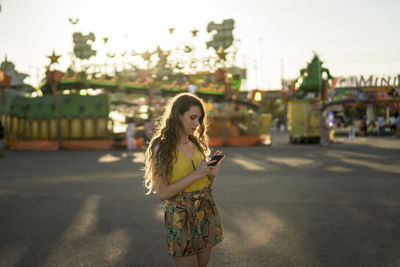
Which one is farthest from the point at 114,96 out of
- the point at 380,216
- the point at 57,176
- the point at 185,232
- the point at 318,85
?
the point at 185,232

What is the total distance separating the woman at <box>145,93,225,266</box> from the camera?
2.52 metres

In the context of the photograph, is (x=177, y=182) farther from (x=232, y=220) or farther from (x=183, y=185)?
(x=232, y=220)

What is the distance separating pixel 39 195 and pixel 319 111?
767 inches

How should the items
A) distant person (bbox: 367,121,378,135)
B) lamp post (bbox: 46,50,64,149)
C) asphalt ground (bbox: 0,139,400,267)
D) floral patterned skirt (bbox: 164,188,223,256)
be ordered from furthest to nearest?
distant person (bbox: 367,121,378,135) → lamp post (bbox: 46,50,64,149) → asphalt ground (bbox: 0,139,400,267) → floral patterned skirt (bbox: 164,188,223,256)

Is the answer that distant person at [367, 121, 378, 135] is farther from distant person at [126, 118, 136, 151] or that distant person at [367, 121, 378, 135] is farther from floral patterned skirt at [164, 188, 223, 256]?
floral patterned skirt at [164, 188, 223, 256]

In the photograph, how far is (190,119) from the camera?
8.66 feet

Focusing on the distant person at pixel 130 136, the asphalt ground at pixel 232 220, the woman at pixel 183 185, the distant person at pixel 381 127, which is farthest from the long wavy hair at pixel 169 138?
the distant person at pixel 381 127

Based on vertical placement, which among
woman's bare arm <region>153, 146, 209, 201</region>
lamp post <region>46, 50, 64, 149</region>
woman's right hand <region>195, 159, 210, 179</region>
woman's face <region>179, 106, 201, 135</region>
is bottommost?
woman's bare arm <region>153, 146, 209, 201</region>

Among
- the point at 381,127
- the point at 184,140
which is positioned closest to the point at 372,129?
the point at 381,127

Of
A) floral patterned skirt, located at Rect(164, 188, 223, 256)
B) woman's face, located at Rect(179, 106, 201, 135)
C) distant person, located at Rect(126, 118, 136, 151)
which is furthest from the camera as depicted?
distant person, located at Rect(126, 118, 136, 151)

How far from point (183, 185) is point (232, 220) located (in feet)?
11.6

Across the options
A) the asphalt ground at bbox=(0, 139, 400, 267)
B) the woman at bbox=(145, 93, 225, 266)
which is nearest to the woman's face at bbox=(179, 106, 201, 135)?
the woman at bbox=(145, 93, 225, 266)

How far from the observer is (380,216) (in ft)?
19.2

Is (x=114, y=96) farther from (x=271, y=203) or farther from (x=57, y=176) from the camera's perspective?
(x=271, y=203)
